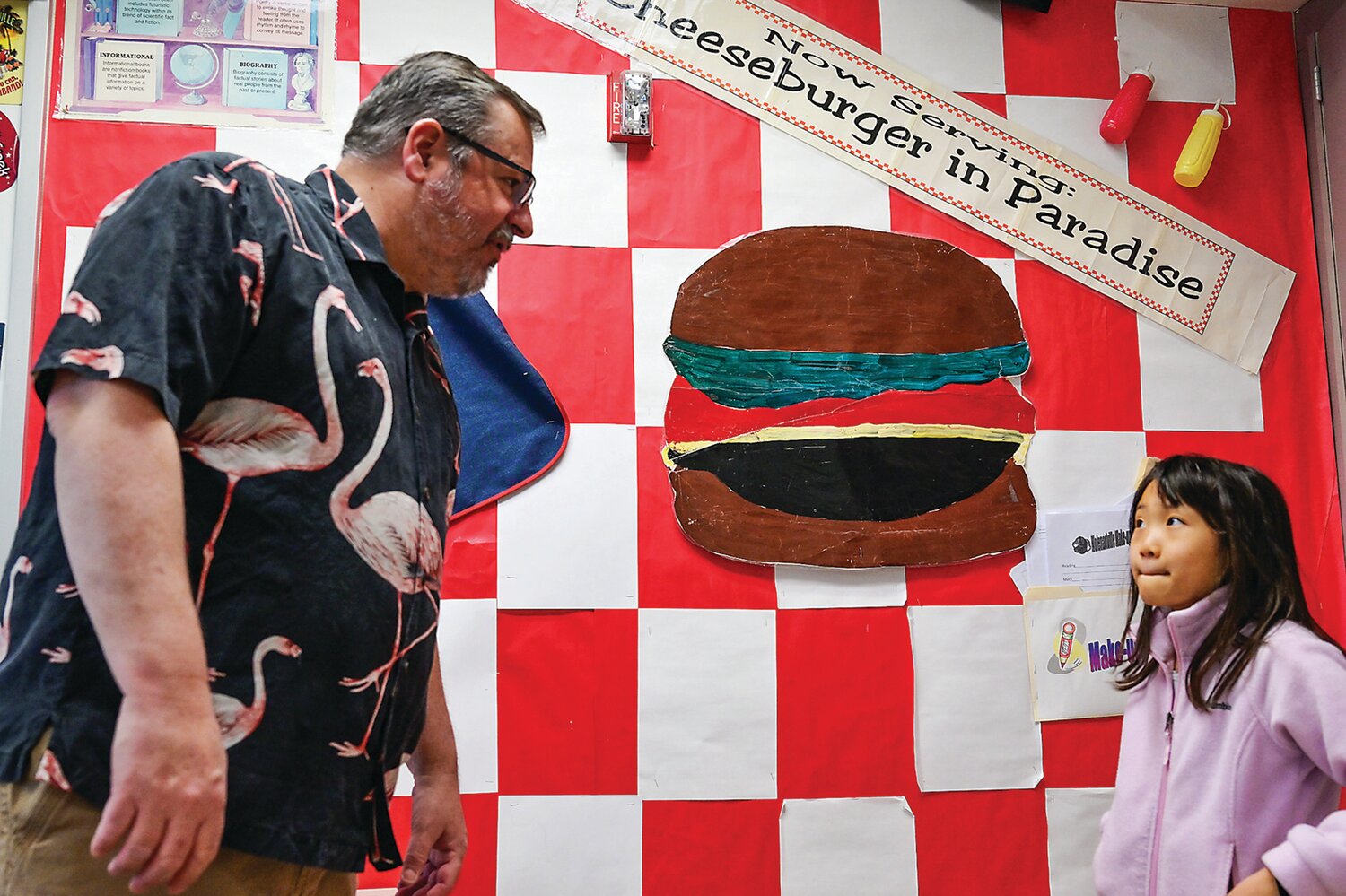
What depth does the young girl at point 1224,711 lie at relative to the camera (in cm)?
135

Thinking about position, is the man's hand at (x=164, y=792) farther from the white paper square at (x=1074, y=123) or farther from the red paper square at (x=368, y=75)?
the white paper square at (x=1074, y=123)

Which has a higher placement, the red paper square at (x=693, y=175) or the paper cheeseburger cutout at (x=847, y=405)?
the red paper square at (x=693, y=175)

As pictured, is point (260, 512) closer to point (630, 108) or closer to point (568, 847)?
point (568, 847)

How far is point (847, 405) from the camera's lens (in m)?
2.03

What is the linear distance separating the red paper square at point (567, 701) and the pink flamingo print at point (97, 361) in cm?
117

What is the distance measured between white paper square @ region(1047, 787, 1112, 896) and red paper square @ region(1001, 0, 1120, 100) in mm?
1370

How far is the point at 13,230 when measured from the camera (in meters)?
1.87

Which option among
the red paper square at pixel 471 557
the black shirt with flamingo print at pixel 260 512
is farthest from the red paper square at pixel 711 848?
the black shirt with flamingo print at pixel 260 512

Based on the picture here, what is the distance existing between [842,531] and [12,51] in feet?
5.66

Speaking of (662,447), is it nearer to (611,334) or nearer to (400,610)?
(611,334)

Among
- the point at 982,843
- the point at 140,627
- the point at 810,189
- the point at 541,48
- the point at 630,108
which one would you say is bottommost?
the point at 982,843

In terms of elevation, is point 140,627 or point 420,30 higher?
point 420,30

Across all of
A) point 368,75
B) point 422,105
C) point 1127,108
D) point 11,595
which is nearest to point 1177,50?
point 1127,108

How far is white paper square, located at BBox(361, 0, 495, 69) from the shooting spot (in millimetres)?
2010
